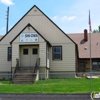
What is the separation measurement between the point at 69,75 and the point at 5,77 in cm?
760

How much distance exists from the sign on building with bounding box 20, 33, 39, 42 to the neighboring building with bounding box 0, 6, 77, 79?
0.54 feet

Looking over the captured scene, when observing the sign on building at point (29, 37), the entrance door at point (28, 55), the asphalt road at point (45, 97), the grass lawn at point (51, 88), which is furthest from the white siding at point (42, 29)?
the asphalt road at point (45, 97)

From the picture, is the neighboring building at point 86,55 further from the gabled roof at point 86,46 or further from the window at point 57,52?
the window at point 57,52

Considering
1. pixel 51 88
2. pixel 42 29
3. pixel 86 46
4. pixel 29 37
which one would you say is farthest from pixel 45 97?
pixel 86 46

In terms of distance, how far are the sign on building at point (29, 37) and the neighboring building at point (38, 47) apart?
165 millimetres

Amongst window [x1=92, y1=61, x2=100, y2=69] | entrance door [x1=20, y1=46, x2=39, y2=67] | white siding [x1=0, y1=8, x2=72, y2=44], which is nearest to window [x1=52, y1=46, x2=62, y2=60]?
white siding [x1=0, y1=8, x2=72, y2=44]

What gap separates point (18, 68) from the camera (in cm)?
2808

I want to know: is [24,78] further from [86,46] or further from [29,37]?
[86,46]

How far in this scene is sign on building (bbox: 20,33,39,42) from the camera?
28.6 m

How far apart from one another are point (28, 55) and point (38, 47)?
1.50 m

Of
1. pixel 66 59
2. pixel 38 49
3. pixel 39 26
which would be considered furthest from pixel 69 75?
pixel 39 26

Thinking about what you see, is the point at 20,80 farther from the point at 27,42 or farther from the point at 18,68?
the point at 27,42

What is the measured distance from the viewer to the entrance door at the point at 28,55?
1169 inches

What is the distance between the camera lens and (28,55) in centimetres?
2991
